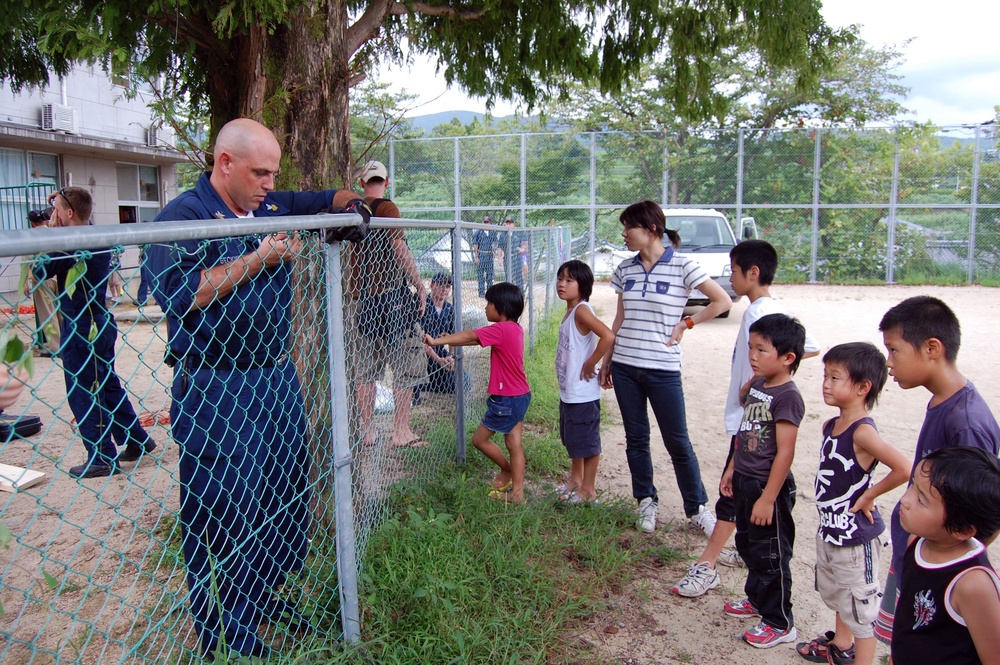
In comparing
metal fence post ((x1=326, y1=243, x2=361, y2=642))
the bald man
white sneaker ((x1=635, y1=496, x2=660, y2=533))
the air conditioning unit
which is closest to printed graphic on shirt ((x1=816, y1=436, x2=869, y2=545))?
white sneaker ((x1=635, y1=496, x2=660, y2=533))

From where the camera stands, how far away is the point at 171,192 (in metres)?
18.7

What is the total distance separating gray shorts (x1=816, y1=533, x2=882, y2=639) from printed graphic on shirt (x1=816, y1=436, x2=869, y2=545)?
0.05m

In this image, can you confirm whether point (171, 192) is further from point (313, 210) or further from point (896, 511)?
point (896, 511)

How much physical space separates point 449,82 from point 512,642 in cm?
375

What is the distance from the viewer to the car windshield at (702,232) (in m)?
12.8

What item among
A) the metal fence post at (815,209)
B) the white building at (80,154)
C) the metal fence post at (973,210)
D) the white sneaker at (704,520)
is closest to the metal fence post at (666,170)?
the metal fence post at (815,209)

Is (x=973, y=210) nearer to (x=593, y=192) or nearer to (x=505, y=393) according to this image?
(x=593, y=192)

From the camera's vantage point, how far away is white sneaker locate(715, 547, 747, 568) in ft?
12.3

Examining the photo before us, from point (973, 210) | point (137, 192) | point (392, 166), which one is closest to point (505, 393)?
point (137, 192)

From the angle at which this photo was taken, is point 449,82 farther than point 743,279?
Yes

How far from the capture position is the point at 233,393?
241 centimetres

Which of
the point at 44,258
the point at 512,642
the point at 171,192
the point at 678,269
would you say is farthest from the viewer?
the point at 171,192

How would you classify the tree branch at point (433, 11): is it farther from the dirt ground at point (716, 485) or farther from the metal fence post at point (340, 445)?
the dirt ground at point (716, 485)

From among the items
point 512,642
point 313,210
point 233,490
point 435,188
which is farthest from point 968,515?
point 435,188
